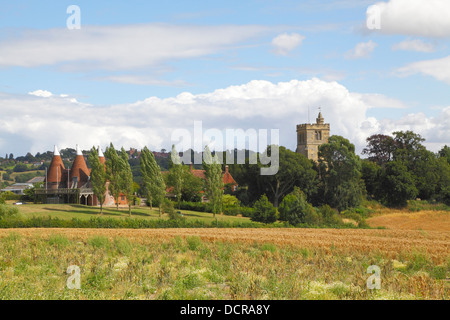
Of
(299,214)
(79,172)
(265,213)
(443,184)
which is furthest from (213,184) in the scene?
(443,184)

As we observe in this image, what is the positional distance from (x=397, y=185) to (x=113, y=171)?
42022 millimetres

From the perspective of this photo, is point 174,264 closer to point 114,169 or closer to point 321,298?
point 321,298

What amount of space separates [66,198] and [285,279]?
187 ft

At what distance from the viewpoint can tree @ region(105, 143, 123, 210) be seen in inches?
2457

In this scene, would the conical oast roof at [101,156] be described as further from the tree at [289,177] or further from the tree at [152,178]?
the tree at [289,177]

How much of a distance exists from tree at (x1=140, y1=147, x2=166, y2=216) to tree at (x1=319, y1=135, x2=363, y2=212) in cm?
2744

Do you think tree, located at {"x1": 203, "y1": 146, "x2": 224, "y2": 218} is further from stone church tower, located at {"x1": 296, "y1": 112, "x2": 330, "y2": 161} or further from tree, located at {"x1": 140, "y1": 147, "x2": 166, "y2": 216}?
stone church tower, located at {"x1": 296, "y1": 112, "x2": 330, "y2": 161}

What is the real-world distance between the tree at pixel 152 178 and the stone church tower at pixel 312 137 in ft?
184

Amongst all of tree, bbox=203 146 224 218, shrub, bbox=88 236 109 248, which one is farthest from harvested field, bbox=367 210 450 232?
shrub, bbox=88 236 109 248

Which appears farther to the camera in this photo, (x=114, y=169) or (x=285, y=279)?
(x=114, y=169)

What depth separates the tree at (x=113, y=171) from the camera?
62406mm

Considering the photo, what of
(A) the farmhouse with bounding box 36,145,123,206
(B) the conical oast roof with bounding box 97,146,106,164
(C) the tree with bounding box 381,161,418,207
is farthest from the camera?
(C) the tree with bounding box 381,161,418,207
